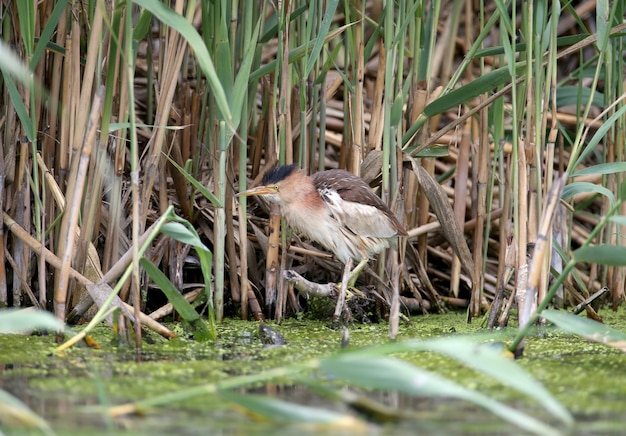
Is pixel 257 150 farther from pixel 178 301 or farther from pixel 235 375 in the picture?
pixel 235 375

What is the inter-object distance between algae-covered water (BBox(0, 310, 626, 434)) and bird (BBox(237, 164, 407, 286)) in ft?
1.51

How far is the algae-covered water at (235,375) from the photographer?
1840mm

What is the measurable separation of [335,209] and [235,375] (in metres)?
1.53

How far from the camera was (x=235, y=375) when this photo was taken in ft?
7.90

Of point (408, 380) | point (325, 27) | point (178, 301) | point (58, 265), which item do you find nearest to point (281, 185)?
point (325, 27)

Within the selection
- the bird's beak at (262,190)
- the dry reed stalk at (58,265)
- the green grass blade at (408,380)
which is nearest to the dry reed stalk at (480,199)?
the bird's beak at (262,190)

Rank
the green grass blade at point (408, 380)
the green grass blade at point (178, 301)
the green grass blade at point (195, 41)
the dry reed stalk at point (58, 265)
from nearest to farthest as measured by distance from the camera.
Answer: the green grass blade at point (408, 380)
the green grass blade at point (195, 41)
the green grass blade at point (178, 301)
the dry reed stalk at point (58, 265)

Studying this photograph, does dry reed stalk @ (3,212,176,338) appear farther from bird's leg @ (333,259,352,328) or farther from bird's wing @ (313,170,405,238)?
bird's wing @ (313,170,405,238)

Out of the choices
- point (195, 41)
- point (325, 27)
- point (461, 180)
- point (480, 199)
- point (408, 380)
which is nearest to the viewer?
point (408, 380)

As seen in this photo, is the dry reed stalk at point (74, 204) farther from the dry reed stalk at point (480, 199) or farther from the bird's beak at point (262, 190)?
Result: the dry reed stalk at point (480, 199)

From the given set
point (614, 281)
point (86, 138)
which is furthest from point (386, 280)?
point (86, 138)

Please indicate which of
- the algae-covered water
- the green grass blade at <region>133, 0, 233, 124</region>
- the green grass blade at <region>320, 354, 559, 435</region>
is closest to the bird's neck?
the algae-covered water

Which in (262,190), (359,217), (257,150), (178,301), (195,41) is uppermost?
(195,41)

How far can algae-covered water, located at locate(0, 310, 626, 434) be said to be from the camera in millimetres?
1840
